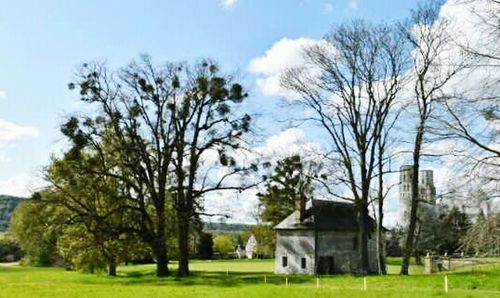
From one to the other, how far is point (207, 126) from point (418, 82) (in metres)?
15.5

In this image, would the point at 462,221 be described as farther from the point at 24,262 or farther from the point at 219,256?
the point at 219,256

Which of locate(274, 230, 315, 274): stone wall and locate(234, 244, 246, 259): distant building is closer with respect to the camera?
locate(274, 230, 315, 274): stone wall

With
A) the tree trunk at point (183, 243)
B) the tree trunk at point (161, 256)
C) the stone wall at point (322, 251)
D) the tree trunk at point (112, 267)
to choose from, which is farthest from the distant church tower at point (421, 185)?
the tree trunk at point (112, 267)

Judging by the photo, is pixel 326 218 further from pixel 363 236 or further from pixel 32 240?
pixel 32 240

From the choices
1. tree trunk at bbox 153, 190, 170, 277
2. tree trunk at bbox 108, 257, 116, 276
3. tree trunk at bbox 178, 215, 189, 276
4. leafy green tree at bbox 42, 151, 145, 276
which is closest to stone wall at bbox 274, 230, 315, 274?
tree trunk at bbox 178, 215, 189, 276

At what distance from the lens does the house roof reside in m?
52.8

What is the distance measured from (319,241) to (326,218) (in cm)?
221

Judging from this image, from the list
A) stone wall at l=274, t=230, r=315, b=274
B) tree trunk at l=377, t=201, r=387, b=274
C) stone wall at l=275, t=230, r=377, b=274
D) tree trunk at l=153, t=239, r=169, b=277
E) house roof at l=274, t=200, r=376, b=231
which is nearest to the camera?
tree trunk at l=377, t=201, r=387, b=274

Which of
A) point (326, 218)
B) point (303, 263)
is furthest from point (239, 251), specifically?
point (326, 218)

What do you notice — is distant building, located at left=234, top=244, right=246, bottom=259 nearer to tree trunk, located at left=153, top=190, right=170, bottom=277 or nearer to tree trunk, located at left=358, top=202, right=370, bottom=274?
tree trunk, located at left=153, top=190, right=170, bottom=277

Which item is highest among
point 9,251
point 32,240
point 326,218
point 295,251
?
point 326,218

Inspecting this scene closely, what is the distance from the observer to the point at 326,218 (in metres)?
53.5

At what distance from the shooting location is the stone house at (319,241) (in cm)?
5231

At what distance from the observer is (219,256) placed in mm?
109438
